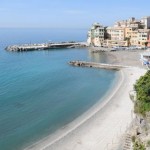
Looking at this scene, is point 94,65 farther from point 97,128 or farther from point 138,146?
point 138,146

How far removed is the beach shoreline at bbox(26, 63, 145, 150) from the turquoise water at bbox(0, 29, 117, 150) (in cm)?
154

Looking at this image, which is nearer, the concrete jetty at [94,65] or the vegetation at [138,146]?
the vegetation at [138,146]

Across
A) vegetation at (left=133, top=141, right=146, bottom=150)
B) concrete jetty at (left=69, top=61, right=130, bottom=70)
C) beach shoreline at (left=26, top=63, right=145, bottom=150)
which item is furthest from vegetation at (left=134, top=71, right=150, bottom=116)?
concrete jetty at (left=69, top=61, right=130, bottom=70)

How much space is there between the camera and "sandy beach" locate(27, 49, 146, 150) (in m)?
33.8

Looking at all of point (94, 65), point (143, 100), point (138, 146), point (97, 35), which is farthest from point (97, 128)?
point (97, 35)

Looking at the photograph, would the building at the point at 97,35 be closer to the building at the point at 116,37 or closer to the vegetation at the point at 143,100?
the building at the point at 116,37

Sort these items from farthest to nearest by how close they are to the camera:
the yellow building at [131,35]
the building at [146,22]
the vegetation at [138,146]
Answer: the building at [146,22]
the yellow building at [131,35]
the vegetation at [138,146]

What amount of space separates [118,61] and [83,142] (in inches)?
2112

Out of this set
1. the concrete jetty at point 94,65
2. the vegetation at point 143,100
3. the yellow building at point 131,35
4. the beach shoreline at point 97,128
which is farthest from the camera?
the yellow building at point 131,35

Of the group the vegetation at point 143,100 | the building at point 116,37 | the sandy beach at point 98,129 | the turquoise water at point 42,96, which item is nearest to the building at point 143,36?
the building at point 116,37

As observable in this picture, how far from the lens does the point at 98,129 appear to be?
123ft

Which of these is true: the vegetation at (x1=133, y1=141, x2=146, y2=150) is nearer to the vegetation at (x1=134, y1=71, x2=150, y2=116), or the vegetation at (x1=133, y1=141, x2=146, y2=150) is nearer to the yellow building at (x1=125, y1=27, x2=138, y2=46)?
the vegetation at (x1=134, y1=71, x2=150, y2=116)

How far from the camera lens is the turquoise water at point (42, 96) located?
38.9 metres

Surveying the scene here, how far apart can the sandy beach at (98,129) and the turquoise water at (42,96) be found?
1.62 m
